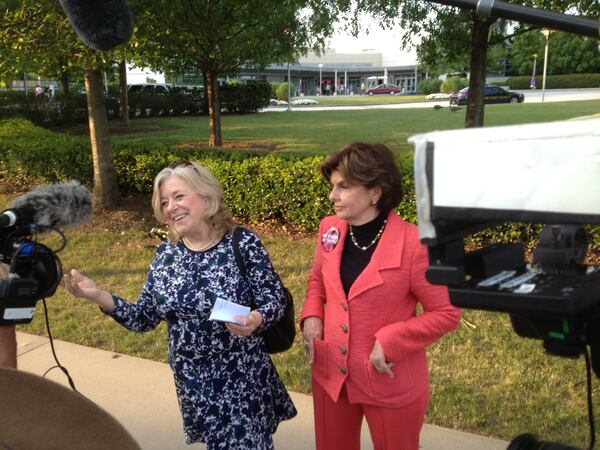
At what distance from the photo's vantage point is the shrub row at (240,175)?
20.1ft

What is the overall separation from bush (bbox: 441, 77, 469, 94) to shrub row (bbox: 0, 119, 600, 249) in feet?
165

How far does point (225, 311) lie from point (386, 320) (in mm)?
576

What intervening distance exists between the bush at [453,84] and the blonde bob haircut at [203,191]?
183 ft

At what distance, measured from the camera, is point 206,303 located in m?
2.17

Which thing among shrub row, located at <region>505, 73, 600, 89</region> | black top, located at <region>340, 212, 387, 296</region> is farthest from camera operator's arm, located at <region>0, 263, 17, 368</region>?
shrub row, located at <region>505, 73, 600, 89</region>

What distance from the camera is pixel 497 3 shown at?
0.92m

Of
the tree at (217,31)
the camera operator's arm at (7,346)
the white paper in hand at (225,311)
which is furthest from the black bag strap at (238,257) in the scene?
the tree at (217,31)

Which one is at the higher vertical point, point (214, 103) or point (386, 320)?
point (214, 103)

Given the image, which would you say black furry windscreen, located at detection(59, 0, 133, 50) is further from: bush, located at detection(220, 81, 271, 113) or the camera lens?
bush, located at detection(220, 81, 271, 113)

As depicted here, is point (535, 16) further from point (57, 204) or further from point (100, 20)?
point (57, 204)

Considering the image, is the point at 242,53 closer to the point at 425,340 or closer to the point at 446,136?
the point at 425,340

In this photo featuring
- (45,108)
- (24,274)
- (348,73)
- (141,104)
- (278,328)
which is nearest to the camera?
(24,274)

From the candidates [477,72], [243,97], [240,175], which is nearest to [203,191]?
[240,175]

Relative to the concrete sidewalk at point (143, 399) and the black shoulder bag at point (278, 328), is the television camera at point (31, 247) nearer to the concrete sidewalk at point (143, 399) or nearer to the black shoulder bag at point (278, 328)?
the black shoulder bag at point (278, 328)
